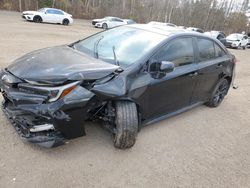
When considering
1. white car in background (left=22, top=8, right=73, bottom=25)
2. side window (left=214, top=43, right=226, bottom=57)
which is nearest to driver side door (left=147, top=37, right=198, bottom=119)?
side window (left=214, top=43, right=226, bottom=57)

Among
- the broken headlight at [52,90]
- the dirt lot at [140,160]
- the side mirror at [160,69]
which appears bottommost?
the dirt lot at [140,160]

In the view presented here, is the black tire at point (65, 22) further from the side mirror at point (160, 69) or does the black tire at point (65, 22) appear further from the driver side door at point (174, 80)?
the side mirror at point (160, 69)

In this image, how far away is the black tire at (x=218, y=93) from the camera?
5.02 meters

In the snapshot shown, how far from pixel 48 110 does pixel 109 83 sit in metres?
0.81

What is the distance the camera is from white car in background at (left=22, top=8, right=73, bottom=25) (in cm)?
2027

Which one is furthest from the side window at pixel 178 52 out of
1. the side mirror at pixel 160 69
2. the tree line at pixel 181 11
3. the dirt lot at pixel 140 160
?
the tree line at pixel 181 11

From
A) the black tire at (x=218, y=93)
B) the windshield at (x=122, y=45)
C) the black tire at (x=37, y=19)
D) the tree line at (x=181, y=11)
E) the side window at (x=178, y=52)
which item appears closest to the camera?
the windshield at (x=122, y=45)

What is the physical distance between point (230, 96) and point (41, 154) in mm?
5130

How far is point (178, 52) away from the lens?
384 cm

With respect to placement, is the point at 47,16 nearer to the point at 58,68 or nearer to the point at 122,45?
the point at 122,45

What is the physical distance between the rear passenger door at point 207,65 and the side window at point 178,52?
249 millimetres

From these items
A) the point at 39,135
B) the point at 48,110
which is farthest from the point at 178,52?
the point at 39,135

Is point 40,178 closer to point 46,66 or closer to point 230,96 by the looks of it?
point 46,66

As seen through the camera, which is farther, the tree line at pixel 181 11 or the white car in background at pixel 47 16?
the tree line at pixel 181 11
